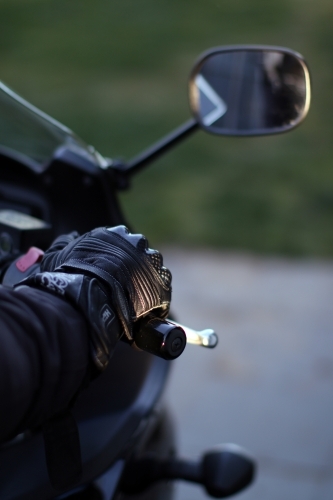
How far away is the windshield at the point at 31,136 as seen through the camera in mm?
1812

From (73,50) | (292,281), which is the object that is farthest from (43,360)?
(73,50)

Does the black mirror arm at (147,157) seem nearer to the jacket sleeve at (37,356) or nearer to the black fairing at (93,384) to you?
the black fairing at (93,384)

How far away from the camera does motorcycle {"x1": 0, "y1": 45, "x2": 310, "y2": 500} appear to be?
4.43 ft

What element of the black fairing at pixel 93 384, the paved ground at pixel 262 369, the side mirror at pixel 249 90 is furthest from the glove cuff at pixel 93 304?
the paved ground at pixel 262 369

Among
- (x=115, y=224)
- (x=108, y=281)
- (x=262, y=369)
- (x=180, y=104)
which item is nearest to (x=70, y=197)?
(x=115, y=224)

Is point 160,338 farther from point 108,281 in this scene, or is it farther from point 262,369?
point 262,369

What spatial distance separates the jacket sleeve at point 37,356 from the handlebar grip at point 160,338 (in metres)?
0.11

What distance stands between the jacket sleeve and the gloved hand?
0.02 meters

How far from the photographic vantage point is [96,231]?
126 cm

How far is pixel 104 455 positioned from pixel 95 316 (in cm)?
45

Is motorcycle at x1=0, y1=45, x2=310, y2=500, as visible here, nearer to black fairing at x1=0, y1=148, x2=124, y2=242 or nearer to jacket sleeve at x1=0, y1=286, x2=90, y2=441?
black fairing at x1=0, y1=148, x2=124, y2=242

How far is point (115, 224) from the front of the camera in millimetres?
1831

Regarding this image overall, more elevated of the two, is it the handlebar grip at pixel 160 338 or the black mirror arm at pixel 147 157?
the black mirror arm at pixel 147 157

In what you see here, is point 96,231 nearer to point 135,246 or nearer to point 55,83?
point 135,246
